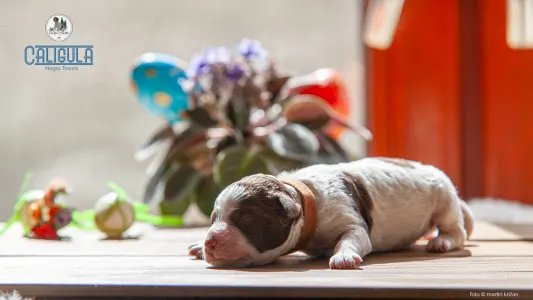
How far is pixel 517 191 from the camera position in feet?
11.7

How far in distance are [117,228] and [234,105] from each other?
0.63 metres

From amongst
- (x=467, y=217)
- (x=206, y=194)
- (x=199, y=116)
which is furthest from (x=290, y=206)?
(x=199, y=116)

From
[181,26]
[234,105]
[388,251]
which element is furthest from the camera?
[181,26]

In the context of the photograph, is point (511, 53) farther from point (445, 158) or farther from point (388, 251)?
point (388, 251)

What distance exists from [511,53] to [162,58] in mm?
1799

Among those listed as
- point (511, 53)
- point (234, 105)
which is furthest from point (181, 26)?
point (511, 53)

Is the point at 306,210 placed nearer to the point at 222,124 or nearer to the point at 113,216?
the point at 113,216

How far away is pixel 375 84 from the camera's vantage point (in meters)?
3.97

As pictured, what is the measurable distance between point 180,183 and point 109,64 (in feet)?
1.33

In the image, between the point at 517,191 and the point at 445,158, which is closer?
the point at 517,191

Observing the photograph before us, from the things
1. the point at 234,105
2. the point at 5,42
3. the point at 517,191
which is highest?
the point at 5,42

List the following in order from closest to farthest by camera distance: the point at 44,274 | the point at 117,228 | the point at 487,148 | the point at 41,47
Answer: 1. the point at 44,274
2. the point at 41,47
3. the point at 117,228
4. the point at 487,148

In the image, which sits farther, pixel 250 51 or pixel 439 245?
pixel 250 51

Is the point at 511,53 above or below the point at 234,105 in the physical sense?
above
